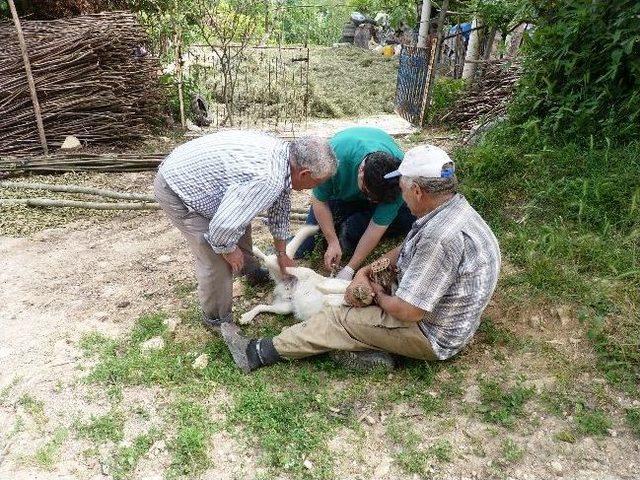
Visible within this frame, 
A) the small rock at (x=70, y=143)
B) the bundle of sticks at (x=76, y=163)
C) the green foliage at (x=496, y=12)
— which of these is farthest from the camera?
the green foliage at (x=496, y=12)

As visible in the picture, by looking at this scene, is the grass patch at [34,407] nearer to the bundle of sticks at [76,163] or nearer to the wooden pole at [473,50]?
the bundle of sticks at [76,163]

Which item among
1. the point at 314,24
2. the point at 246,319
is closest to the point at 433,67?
the point at 246,319

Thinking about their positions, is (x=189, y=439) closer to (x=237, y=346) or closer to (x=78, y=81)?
(x=237, y=346)

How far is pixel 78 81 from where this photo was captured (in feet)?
21.7

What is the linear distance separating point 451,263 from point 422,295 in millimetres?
201

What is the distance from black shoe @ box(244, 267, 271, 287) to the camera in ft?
12.7

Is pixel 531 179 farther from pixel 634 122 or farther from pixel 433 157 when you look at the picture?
pixel 433 157

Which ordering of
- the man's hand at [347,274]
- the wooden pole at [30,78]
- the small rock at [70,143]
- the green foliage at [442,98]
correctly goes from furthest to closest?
the green foliage at [442,98] → the small rock at [70,143] → the wooden pole at [30,78] → the man's hand at [347,274]

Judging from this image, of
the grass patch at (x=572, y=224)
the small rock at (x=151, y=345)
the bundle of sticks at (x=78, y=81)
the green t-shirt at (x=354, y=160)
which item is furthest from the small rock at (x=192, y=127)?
the small rock at (x=151, y=345)

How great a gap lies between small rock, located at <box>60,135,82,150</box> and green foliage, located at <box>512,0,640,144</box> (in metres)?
5.46

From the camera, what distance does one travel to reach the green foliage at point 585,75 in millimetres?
4148

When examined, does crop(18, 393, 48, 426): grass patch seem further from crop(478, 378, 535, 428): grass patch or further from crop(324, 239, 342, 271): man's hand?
crop(478, 378, 535, 428): grass patch

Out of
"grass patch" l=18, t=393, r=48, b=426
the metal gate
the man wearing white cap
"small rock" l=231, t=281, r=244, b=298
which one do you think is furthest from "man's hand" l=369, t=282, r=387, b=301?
the metal gate

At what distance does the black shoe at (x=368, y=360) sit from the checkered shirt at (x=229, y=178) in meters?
0.93
